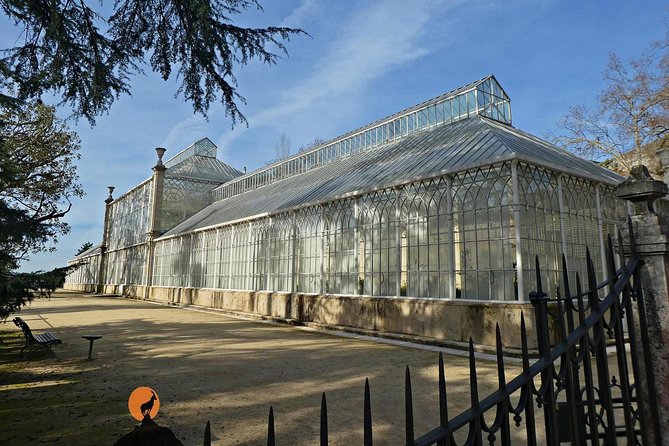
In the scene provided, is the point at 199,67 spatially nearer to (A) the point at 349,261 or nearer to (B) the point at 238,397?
(B) the point at 238,397

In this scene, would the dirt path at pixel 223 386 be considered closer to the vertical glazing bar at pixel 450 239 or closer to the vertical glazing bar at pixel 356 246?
the vertical glazing bar at pixel 450 239

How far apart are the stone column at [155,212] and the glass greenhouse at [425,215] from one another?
8.11m

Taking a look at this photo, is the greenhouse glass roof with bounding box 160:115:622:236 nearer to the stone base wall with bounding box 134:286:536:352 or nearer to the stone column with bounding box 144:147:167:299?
the stone base wall with bounding box 134:286:536:352

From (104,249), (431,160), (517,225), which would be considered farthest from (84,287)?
(517,225)

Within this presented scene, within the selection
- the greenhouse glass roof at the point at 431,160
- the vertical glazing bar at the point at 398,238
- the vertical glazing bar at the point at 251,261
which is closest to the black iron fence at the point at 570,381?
the greenhouse glass roof at the point at 431,160

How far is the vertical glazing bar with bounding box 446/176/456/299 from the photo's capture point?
9258 millimetres

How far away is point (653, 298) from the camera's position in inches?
88.7

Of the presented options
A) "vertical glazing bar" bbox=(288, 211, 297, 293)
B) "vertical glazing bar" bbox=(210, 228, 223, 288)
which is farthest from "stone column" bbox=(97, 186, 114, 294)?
"vertical glazing bar" bbox=(288, 211, 297, 293)

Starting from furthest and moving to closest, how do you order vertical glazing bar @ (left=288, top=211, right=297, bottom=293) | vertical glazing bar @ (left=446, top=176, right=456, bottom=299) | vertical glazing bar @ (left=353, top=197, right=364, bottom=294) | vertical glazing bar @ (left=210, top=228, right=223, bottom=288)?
vertical glazing bar @ (left=210, top=228, right=223, bottom=288) < vertical glazing bar @ (left=288, top=211, right=297, bottom=293) < vertical glazing bar @ (left=353, top=197, right=364, bottom=294) < vertical glazing bar @ (left=446, top=176, right=456, bottom=299)

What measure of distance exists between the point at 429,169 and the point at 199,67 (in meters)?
6.87

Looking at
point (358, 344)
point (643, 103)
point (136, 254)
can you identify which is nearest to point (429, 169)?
point (358, 344)

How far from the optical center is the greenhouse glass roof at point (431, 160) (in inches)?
370

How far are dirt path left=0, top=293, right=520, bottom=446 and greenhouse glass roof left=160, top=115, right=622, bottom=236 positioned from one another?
15.2 ft

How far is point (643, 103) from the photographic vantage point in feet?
73.8
